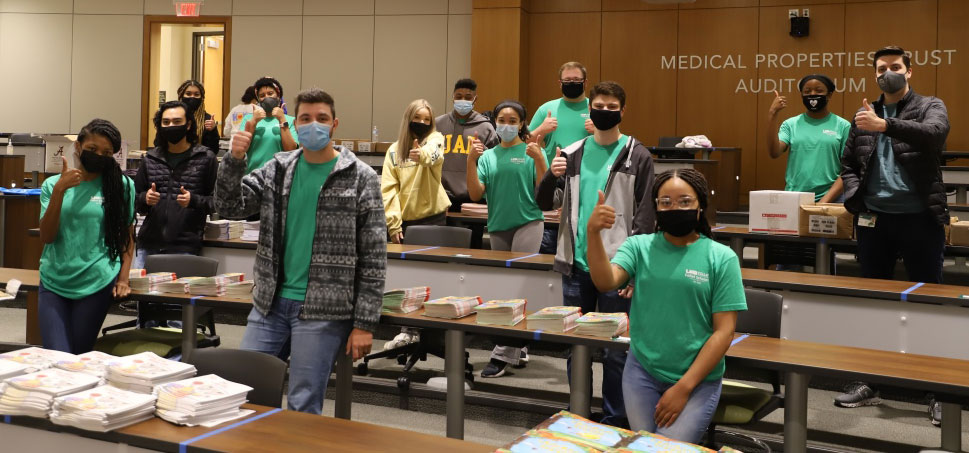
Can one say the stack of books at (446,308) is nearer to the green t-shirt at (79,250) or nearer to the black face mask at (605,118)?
the black face mask at (605,118)

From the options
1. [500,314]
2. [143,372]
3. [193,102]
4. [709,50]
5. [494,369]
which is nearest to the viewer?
[143,372]

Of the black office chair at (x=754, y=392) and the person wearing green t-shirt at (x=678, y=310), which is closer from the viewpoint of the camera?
the person wearing green t-shirt at (x=678, y=310)

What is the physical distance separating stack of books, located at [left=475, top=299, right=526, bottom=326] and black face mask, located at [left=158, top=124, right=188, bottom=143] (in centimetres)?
242

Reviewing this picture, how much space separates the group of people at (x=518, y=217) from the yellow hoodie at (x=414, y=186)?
0.01 meters

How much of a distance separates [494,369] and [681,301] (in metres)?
2.67

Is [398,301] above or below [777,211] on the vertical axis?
below

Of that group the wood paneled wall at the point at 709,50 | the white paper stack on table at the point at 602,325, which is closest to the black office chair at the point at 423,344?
the white paper stack on table at the point at 602,325

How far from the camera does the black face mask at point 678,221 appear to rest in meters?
3.08

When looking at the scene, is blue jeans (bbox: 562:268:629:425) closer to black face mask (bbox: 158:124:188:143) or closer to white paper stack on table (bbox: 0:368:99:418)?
white paper stack on table (bbox: 0:368:99:418)

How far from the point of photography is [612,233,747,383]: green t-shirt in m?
3.06

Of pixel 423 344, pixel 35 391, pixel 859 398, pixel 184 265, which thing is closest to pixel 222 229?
pixel 184 265

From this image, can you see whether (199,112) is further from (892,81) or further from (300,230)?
(892,81)

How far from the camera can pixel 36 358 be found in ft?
9.99

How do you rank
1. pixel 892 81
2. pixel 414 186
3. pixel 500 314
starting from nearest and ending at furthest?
pixel 500 314 → pixel 892 81 → pixel 414 186
